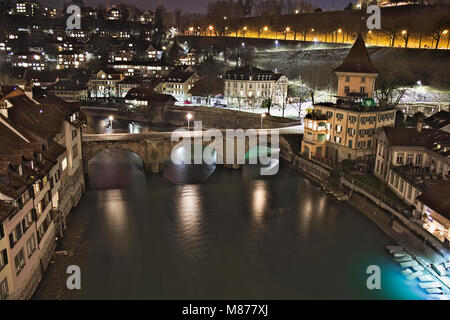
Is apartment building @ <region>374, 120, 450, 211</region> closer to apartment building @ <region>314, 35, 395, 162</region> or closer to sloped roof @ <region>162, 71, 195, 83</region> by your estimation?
apartment building @ <region>314, 35, 395, 162</region>

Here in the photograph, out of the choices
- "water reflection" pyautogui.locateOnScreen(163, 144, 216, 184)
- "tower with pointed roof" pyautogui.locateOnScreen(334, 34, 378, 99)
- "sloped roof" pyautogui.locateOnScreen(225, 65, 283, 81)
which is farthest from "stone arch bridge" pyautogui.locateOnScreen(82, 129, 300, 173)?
"sloped roof" pyautogui.locateOnScreen(225, 65, 283, 81)

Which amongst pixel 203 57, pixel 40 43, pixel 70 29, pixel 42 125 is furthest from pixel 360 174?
pixel 70 29

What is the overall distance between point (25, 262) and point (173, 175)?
23.6 meters

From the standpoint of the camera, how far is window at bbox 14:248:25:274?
62.2 ft

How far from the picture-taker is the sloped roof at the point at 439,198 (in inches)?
1003

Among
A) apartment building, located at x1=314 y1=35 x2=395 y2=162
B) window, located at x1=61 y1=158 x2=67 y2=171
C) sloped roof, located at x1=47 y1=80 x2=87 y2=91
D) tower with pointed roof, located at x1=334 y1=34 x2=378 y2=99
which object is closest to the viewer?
window, located at x1=61 y1=158 x2=67 y2=171

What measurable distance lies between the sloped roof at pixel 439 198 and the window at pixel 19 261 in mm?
23905

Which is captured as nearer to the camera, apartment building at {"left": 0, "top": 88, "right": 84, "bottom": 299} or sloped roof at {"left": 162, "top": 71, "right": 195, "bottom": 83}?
apartment building at {"left": 0, "top": 88, "right": 84, "bottom": 299}

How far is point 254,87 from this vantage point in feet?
231

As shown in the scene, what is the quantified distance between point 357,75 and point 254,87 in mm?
23209

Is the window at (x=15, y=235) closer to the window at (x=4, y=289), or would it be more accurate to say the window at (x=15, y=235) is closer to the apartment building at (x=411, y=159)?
the window at (x=4, y=289)

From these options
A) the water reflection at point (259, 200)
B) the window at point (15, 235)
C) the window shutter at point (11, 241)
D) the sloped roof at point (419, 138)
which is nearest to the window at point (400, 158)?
the sloped roof at point (419, 138)

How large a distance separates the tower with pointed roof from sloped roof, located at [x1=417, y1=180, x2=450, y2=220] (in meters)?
23.9

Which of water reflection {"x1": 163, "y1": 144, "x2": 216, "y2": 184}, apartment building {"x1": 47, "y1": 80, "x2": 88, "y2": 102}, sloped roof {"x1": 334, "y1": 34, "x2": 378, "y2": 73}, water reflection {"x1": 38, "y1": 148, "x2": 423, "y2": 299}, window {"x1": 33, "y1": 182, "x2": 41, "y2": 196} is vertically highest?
sloped roof {"x1": 334, "y1": 34, "x2": 378, "y2": 73}
